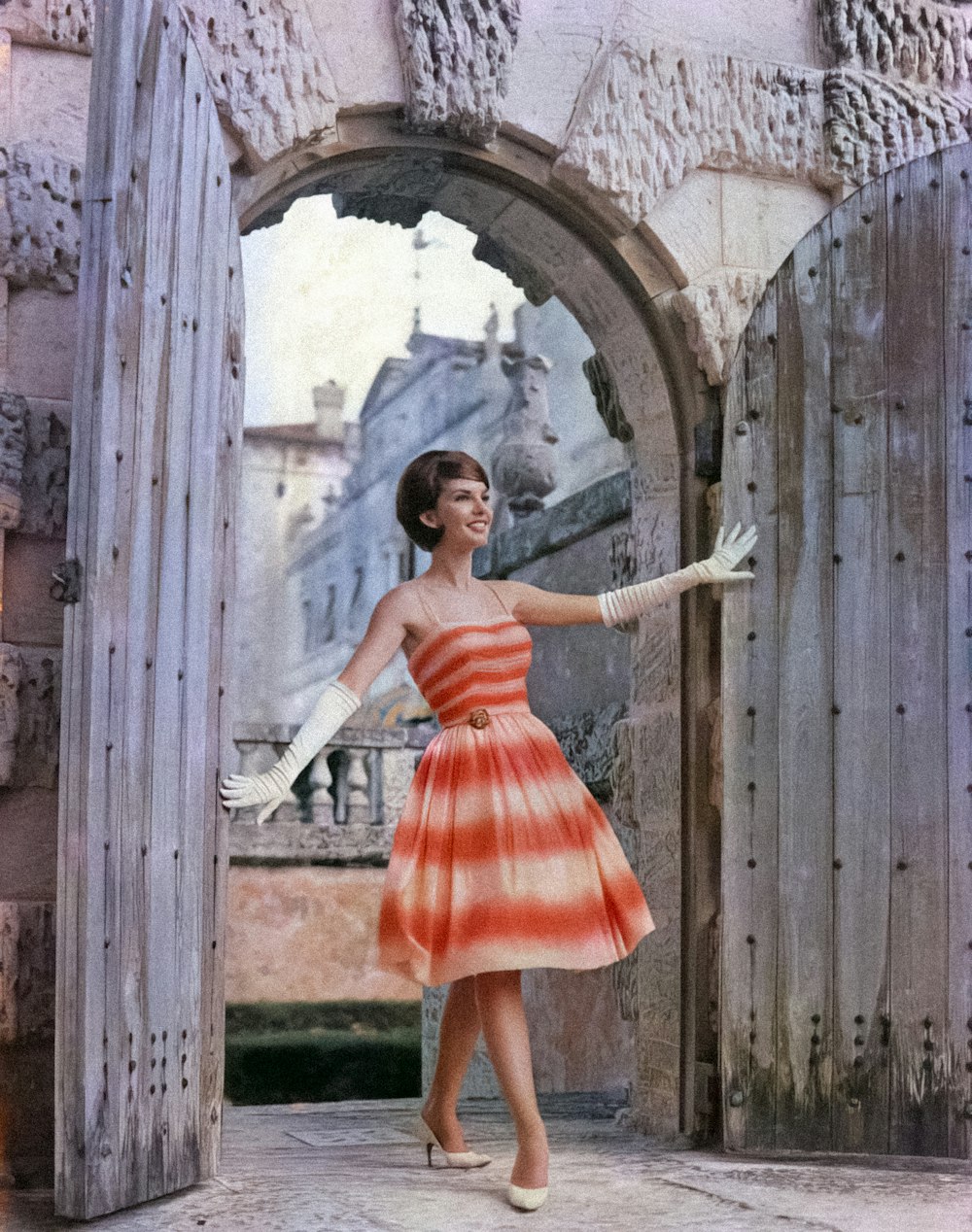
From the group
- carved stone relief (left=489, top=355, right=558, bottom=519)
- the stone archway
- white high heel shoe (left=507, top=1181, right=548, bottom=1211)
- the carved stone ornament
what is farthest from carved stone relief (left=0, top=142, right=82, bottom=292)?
carved stone relief (left=489, top=355, right=558, bottom=519)

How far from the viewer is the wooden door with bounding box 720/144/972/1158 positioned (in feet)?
14.4

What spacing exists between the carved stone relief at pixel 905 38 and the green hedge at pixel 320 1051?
7.49 metres

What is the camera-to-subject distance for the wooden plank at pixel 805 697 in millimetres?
4406

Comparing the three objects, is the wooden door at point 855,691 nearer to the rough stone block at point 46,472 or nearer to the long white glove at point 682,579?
the long white glove at point 682,579

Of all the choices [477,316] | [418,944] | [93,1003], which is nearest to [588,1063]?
[418,944]

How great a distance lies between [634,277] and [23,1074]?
2.75m

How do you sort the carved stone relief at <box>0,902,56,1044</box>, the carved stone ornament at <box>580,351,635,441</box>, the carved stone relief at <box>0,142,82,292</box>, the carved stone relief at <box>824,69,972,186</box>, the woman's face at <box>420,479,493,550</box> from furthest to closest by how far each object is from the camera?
1. the carved stone ornament at <box>580,351,635,441</box>
2. the carved stone relief at <box>824,69,972,186</box>
3. the woman's face at <box>420,479,493,550</box>
4. the carved stone relief at <box>0,142,82,292</box>
5. the carved stone relief at <box>0,902,56,1044</box>

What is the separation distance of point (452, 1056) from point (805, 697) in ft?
4.41

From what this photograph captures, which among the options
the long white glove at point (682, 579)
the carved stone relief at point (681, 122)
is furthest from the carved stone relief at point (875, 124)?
the long white glove at point (682, 579)

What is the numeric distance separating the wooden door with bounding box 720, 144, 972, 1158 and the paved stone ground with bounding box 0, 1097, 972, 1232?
11.1 inches

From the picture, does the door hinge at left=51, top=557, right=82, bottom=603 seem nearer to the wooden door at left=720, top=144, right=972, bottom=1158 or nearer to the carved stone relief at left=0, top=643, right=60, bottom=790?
the carved stone relief at left=0, top=643, right=60, bottom=790

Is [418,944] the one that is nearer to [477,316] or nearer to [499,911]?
[499,911]

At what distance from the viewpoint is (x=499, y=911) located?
3.93 m

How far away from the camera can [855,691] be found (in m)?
4.50
